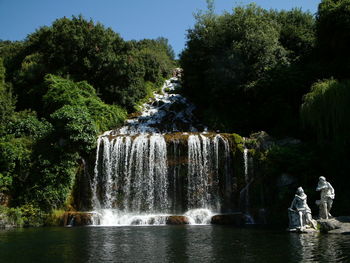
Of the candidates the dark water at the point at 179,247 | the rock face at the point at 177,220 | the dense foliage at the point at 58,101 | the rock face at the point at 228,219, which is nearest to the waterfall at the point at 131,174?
the dense foliage at the point at 58,101

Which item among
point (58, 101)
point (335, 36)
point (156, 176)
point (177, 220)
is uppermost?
point (335, 36)

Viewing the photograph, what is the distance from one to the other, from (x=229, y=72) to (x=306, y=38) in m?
8.07

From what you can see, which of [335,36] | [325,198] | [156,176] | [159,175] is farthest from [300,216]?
[335,36]

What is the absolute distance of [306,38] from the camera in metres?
34.1

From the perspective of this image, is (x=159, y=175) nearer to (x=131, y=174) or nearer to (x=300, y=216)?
(x=131, y=174)

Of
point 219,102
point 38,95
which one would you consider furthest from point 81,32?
point 219,102

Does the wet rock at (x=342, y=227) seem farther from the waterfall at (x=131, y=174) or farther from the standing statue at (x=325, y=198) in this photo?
the waterfall at (x=131, y=174)

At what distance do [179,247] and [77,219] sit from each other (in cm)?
1029

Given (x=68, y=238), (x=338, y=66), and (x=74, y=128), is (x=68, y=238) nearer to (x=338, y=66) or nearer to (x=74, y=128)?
(x=74, y=128)

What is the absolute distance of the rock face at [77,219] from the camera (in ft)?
68.1

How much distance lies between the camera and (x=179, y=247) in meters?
12.1

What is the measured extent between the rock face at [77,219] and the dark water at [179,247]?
4.86 m

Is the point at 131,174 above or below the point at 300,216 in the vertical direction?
above

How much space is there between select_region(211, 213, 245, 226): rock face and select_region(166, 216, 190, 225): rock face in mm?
1364
